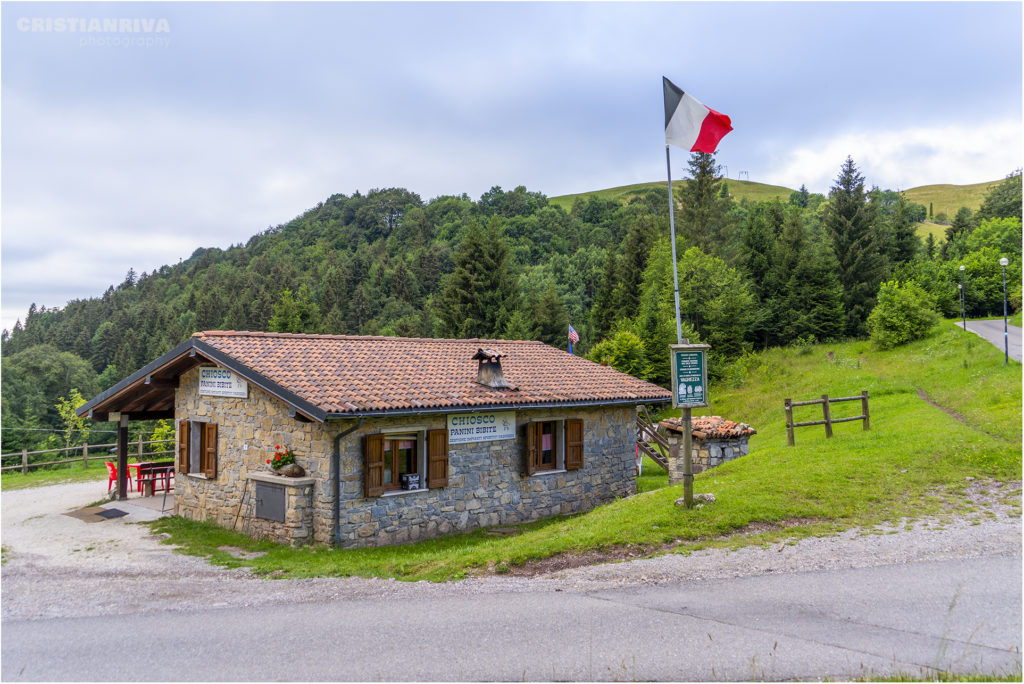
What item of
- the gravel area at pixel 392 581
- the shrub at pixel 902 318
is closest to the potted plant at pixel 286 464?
the gravel area at pixel 392 581

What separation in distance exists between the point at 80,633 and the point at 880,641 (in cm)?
780

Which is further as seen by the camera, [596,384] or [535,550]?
[596,384]

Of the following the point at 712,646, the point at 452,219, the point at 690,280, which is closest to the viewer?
the point at 712,646

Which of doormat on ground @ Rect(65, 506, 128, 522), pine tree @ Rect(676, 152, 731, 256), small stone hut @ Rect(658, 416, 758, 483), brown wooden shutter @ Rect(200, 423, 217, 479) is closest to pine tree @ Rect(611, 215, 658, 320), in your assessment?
pine tree @ Rect(676, 152, 731, 256)

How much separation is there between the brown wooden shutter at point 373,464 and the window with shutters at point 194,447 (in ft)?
13.5

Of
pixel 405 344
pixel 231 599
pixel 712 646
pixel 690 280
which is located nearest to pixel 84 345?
pixel 690 280

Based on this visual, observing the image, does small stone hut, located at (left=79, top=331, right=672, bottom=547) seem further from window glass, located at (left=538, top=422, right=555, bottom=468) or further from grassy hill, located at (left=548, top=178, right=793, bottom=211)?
grassy hill, located at (left=548, top=178, right=793, bottom=211)

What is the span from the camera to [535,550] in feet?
30.5

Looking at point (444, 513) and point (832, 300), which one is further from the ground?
point (832, 300)

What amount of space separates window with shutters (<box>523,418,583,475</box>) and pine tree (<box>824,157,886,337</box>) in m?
35.7

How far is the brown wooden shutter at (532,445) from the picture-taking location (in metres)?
14.3

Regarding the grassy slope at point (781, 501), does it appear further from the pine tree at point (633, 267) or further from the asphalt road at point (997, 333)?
the pine tree at point (633, 267)

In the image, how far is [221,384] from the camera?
1338 cm

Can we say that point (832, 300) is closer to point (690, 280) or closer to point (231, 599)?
point (690, 280)
